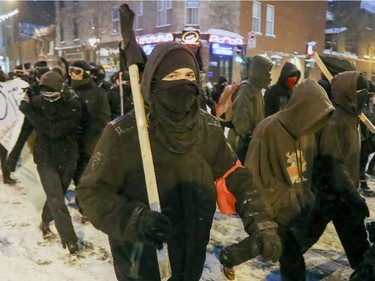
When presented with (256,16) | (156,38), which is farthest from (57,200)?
(256,16)

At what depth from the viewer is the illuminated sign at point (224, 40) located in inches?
864

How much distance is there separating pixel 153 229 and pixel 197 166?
0.46m

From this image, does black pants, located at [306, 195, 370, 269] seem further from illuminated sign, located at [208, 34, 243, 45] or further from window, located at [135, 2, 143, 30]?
window, located at [135, 2, 143, 30]

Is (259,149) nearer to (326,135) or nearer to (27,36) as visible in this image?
(326,135)

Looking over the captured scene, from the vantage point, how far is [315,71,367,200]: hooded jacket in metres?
3.34

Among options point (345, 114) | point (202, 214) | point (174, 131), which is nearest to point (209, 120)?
point (174, 131)

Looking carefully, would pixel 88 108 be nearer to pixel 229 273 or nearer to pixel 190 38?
pixel 190 38

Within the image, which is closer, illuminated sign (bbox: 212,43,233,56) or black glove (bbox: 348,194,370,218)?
black glove (bbox: 348,194,370,218)

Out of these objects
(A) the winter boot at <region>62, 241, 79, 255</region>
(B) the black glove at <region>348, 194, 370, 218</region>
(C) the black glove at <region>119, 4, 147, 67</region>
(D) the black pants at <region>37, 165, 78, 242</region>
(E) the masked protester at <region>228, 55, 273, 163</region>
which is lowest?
(A) the winter boot at <region>62, 241, 79, 255</region>

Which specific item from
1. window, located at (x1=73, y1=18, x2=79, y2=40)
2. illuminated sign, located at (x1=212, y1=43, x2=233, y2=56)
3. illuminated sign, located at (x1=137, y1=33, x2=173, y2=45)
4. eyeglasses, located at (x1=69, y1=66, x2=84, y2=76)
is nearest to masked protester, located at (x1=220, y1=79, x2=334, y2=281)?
eyeglasses, located at (x1=69, y1=66, x2=84, y2=76)

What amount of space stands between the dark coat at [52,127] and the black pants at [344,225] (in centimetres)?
252

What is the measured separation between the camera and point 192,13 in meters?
23.0

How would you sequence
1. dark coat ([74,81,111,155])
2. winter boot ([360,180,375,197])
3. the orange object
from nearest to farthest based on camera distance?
the orange object, dark coat ([74,81,111,155]), winter boot ([360,180,375,197])

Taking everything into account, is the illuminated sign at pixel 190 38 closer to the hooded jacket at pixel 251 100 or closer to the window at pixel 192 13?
the hooded jacket at pixel 251 100
